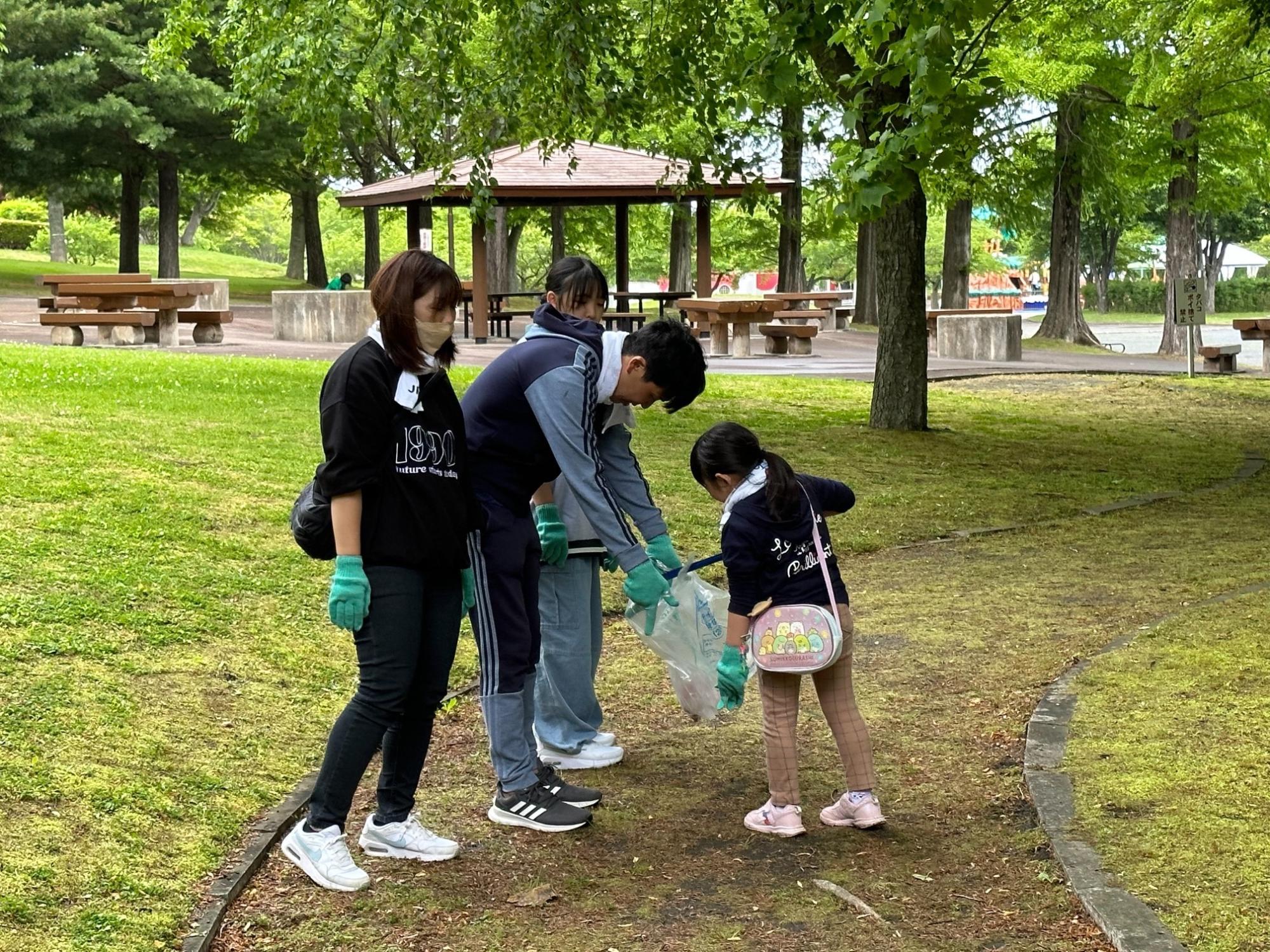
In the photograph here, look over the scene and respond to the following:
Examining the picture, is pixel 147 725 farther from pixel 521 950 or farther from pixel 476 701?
pixel 521 950

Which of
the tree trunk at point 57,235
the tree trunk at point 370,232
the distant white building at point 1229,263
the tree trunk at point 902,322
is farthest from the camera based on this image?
the distant white building at point 1229,263

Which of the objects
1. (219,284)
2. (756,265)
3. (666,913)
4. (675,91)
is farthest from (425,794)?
(756,265)

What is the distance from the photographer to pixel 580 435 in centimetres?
417

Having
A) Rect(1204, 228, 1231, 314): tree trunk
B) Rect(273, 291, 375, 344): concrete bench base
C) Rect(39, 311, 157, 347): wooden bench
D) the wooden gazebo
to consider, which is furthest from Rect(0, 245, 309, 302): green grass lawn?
Rect(1204, 228, 1231, 314): tree trunk

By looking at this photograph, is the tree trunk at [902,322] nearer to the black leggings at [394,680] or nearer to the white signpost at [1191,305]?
the white signpost at [1191,305]

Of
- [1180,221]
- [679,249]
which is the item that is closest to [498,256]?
[679,249]

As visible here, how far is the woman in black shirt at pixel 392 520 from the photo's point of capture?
3.63 m

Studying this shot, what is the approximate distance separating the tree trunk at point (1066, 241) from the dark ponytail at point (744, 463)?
27.8 meters

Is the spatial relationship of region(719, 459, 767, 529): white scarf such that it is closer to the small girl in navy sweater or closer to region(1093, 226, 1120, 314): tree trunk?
the small girl in navy sweater

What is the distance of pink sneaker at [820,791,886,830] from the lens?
14.2 ft

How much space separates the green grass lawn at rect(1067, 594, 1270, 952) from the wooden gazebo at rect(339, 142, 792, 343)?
18.0 metres

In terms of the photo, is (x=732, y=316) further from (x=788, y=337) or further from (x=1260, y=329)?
(x=1260, y=329)

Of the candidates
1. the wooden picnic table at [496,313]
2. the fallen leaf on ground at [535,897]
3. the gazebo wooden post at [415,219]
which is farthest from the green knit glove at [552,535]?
the gazebo wooden post at [415,219]

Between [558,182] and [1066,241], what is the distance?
11689 mm
